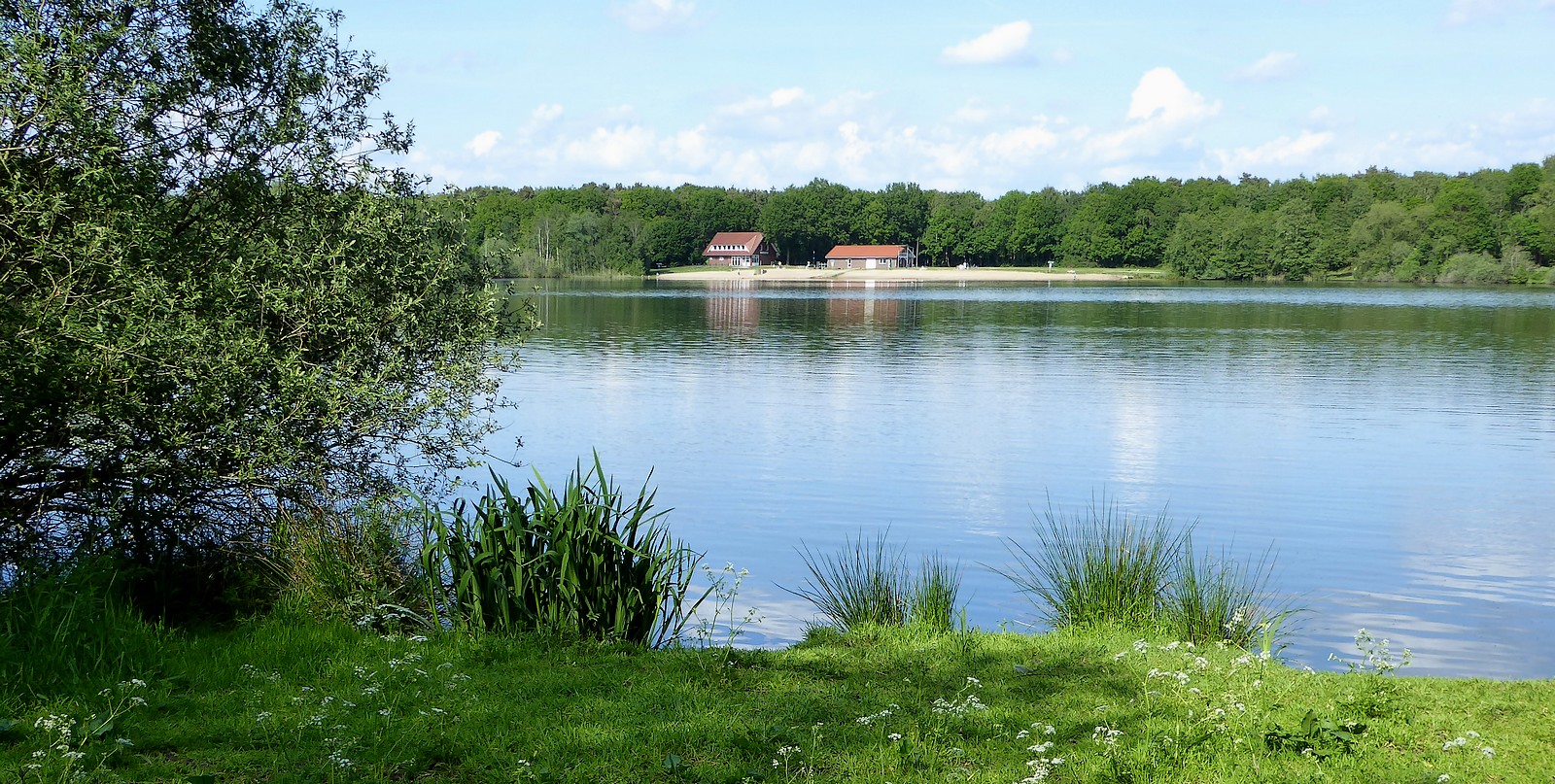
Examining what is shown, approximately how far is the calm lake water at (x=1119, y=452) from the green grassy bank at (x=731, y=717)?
10.2ft

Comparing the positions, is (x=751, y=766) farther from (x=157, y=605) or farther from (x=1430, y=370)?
(x=1430, y=370)

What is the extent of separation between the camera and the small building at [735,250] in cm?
16675

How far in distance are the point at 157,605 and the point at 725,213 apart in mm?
168964

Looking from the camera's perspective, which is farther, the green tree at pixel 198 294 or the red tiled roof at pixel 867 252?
the red tiled roof at pixel 867 252

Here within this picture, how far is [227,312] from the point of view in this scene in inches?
358

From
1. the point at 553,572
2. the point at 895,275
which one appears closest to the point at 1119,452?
the point at 553,572

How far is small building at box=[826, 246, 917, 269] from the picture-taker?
16550 cm

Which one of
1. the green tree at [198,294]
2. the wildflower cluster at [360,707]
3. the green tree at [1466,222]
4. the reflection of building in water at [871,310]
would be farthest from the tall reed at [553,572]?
the green tree at [1466,222]

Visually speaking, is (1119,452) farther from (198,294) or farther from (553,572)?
(198,294)

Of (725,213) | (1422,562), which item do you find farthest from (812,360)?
(725,213)

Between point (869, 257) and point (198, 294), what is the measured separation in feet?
525

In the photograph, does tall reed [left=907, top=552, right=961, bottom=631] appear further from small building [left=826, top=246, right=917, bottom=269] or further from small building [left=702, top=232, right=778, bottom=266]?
small building [left=702, top=232, right=778, bottom=266]

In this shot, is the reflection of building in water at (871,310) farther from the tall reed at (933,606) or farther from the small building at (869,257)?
the small building at (869,257)

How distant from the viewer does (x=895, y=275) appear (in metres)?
145
